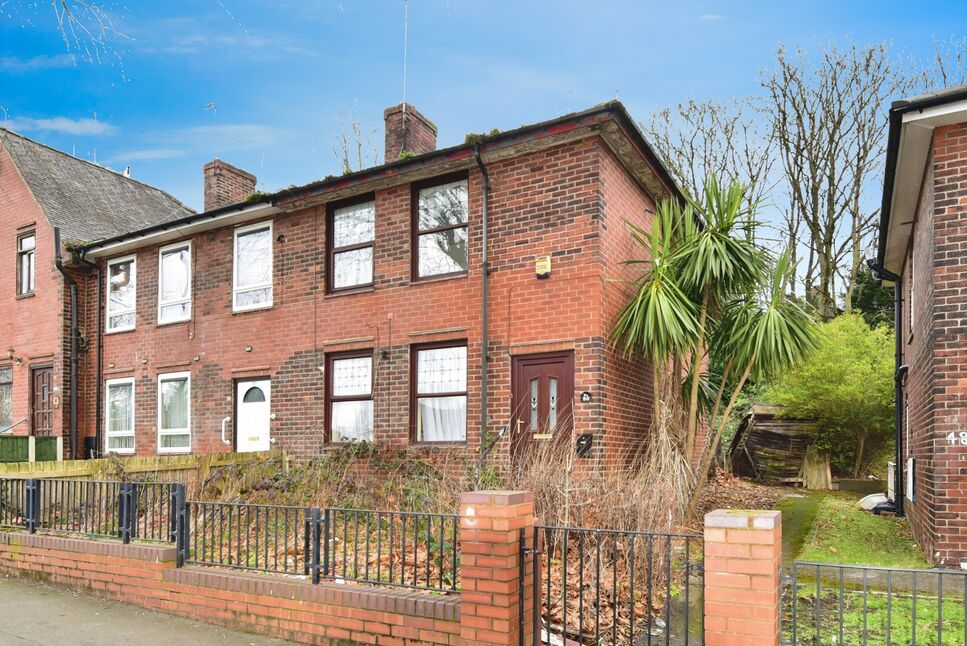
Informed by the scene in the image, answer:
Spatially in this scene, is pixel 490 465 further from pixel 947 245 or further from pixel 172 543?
pixel 947 245

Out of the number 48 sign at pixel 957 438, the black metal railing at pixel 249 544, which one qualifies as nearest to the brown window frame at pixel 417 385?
the black metal railing at pixel 249 544

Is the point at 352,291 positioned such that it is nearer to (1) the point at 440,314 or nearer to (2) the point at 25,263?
(1) the point at 440,314

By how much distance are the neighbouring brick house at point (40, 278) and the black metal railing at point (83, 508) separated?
8.46m

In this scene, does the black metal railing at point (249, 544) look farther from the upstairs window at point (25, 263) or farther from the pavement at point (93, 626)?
the upstairs window at point (25, 263)

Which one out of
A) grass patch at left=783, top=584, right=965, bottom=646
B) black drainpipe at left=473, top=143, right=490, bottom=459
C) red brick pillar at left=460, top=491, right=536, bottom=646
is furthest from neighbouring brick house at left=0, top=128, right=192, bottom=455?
grass patch at left=783, top=584, right=965, bottom=646

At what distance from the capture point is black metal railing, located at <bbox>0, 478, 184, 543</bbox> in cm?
751

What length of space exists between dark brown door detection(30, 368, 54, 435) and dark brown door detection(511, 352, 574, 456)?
11.5m

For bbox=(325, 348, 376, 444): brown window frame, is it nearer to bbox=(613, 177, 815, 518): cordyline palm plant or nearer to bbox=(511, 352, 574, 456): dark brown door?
bbox=(511, 352, 574, 456): dark brown door

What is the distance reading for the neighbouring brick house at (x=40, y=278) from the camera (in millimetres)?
16922

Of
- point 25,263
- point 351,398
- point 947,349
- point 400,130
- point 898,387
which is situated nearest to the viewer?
point 947,349

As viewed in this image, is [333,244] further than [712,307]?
Yes

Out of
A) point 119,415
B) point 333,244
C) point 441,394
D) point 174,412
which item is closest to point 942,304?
point 441,394

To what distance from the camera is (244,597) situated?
6426mm

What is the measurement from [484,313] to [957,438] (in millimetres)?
5912
